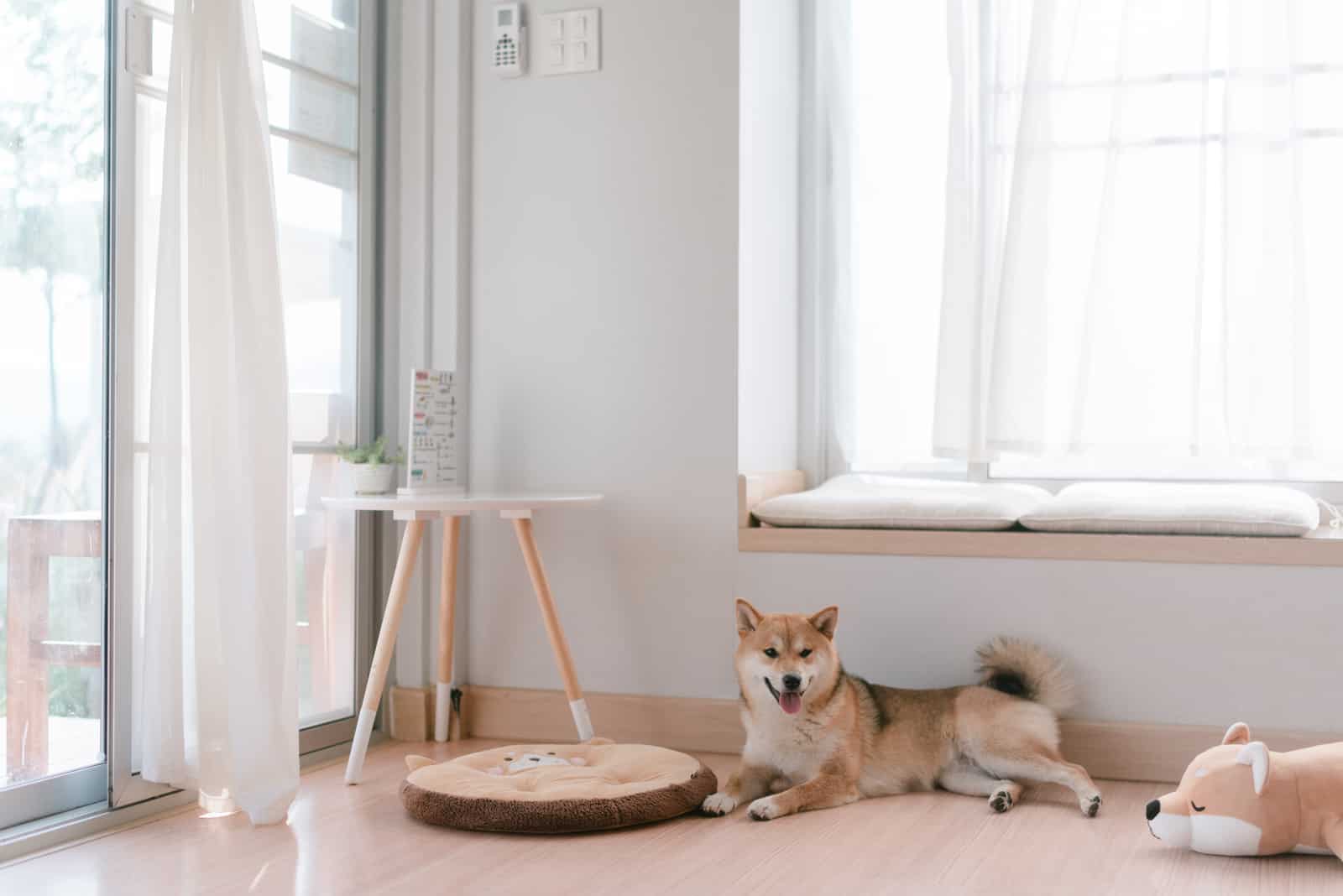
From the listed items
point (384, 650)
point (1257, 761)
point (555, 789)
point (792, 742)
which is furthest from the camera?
point (384, 650)

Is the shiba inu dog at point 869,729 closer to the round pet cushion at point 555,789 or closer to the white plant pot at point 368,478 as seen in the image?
the round pet cushion at point 555,789

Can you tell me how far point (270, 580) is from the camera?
2492 millimetres

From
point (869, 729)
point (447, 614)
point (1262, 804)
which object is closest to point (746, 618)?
point (869, 729)

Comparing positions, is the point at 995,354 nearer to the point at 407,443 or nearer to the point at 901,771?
the point at 901,771

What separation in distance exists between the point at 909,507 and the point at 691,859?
3.61ft

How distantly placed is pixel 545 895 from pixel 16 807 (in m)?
0.99

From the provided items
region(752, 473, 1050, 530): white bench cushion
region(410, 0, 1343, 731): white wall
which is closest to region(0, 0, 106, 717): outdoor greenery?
region(410, 0, 1343, 731): white wall

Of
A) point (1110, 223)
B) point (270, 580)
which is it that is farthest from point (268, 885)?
point (1110, 223)

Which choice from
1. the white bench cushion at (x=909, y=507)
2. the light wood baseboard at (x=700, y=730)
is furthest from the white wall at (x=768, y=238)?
the light wood baseboard at (x=700, y=730)

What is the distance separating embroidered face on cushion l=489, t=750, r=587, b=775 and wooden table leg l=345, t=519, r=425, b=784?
31 cm

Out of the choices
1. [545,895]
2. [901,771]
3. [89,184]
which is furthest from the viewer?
[901,771]

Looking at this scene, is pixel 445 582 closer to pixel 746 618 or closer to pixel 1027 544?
pixel 746 618

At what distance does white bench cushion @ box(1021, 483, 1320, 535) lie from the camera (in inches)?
109

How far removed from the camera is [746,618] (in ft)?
8.79
